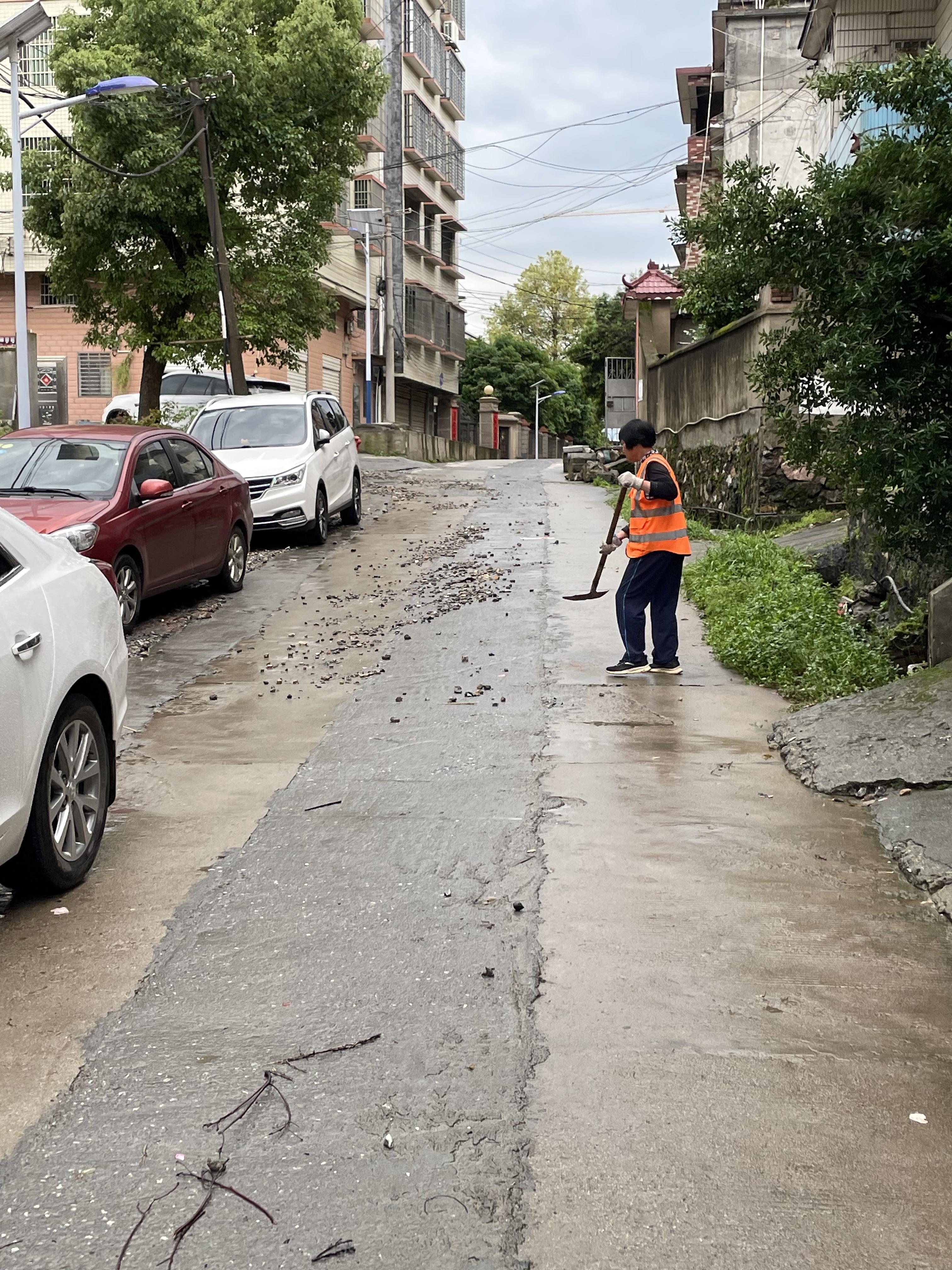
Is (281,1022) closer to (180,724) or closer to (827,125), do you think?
(180,724)

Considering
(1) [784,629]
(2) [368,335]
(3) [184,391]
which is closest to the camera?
(1) [784,629]

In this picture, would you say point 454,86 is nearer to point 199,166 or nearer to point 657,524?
point 199,166

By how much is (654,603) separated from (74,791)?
5.06 meters

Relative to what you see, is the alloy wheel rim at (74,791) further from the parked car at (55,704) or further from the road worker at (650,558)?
the road worker at (650,558)

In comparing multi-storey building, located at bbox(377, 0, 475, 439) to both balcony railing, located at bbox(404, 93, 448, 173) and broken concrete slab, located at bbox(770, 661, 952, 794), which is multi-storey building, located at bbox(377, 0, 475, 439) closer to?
balcony railing, located at bbox(404, 93, 448, 173)

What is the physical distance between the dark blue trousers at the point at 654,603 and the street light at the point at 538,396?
70.9 meters

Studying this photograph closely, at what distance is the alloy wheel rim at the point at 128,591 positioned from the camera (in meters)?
11.0

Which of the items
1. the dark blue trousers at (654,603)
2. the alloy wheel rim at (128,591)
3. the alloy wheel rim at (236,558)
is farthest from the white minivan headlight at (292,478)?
the dark blue trousers at (654,603)

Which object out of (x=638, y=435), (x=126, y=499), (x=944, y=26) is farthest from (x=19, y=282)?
(x=638, y=435)

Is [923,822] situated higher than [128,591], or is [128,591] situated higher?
[128,591]

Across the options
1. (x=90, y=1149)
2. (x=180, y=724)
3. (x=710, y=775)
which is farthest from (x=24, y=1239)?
(x=180, y=724)

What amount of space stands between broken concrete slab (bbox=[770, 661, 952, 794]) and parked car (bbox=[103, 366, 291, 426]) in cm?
1937

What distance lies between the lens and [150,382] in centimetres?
2566

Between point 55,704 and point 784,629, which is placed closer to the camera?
point 55,704
